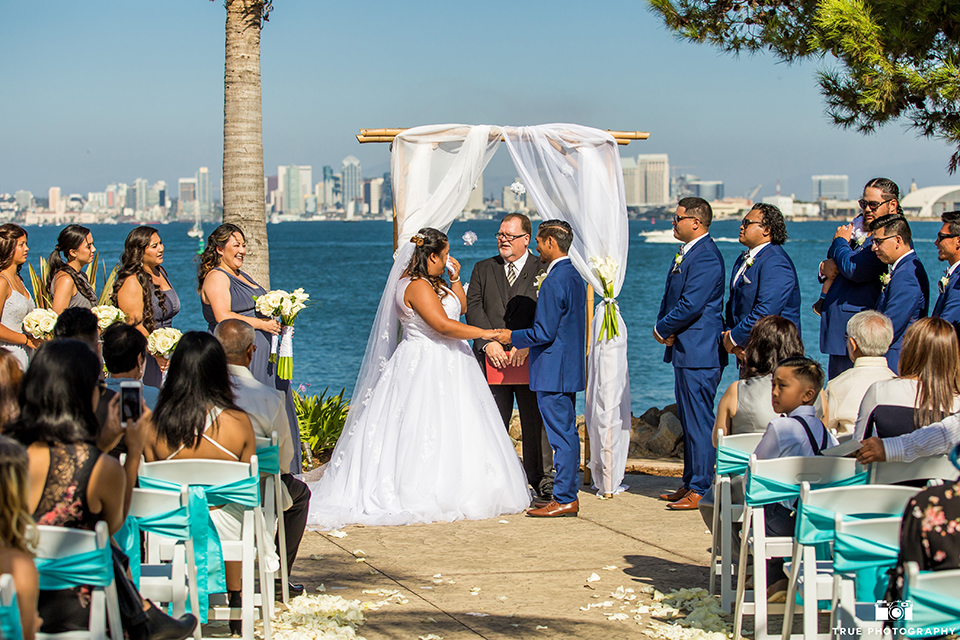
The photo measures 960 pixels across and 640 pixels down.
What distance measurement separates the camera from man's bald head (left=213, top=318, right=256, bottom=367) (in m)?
4.35

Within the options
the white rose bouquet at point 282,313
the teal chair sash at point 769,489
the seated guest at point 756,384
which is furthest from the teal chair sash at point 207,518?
the white rose bouquet at point 282,313

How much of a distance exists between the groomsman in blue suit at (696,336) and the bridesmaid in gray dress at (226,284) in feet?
8.90

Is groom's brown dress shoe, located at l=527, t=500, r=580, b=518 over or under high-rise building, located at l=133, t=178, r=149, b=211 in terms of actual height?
under

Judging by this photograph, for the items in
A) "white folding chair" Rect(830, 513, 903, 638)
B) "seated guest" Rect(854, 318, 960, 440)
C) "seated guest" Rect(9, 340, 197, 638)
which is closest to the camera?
"seated guest" Rect(9, 340, 197, 638)

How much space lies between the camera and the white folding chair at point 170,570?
10.9 ft

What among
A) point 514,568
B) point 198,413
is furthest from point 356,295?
point 198,413

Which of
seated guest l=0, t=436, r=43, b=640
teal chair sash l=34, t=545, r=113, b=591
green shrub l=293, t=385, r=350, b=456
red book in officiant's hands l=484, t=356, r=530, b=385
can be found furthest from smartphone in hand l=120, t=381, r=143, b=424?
green shrub l=293, t=385, r=350, b=456

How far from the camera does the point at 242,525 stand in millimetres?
4062

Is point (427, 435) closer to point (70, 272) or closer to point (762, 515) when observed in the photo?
point (70, 272)

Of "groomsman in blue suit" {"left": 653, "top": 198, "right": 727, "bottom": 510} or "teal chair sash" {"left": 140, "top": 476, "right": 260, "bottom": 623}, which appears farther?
"groomsman in blue suit" {"left": 653, "top": 198, "right": 727, "bottom": 510}

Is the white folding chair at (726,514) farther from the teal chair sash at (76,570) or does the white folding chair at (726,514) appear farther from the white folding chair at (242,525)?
the teal chair sash at (76,570)

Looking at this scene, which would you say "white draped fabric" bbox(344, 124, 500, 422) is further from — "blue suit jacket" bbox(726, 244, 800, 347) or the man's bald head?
the man's bald head

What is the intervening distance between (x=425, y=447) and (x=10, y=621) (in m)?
4.02

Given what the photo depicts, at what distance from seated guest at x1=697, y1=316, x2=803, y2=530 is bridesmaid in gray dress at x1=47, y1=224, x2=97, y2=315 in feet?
14.0
